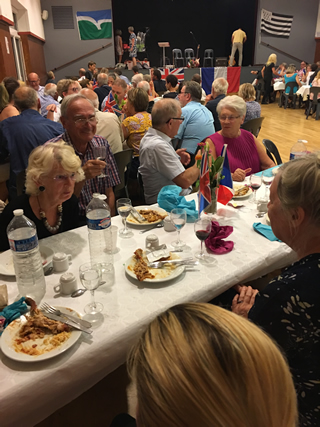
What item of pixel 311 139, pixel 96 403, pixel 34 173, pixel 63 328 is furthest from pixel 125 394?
pixel 311 139

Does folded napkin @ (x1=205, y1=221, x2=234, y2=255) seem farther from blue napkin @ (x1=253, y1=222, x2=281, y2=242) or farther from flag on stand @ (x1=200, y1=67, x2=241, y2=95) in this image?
flag on stand @ (x1=200, y1=67, x2=241, y2=95)

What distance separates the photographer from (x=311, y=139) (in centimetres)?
742

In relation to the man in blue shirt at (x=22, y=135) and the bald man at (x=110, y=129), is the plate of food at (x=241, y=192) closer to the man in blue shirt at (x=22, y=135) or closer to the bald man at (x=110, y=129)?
the bald man at (x=110, y=129)

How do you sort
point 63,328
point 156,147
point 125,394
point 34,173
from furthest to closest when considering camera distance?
1. point 156,147
2. point 125,394
3. point 34,173
4. point 63,328

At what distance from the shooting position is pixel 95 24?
1478cm

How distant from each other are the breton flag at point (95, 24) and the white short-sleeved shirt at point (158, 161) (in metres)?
14.4

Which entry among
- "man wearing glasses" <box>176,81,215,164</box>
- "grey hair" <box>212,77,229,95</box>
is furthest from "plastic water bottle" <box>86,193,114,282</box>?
"grey hair" <box>212,77,229,95</box>

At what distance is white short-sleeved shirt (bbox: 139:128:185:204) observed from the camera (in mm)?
2727

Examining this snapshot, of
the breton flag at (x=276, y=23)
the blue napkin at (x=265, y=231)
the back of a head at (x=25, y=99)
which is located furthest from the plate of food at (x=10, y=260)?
the breton flag at (x=276, y=23)

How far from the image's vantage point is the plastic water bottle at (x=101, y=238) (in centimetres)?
156

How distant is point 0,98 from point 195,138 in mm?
2567

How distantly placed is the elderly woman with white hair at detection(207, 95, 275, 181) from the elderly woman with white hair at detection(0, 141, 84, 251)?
160 centimetres

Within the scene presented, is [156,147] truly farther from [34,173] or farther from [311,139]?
[311,139]

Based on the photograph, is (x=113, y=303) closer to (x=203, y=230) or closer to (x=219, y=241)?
(x=203, y=230)
